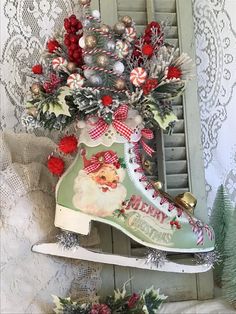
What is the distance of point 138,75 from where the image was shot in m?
0.73

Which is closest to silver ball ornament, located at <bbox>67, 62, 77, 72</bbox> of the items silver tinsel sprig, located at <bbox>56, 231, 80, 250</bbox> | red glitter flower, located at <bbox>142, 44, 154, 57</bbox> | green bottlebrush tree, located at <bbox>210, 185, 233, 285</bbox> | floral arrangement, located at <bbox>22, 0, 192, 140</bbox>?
floral arrangement, located at <bbox>22, 0, 192, 140</bbox>

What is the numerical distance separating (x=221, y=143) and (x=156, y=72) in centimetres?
30

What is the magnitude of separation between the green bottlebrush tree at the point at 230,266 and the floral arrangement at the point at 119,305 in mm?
129

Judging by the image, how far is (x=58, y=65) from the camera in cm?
75

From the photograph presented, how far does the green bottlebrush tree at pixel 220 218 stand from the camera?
2.93 feet

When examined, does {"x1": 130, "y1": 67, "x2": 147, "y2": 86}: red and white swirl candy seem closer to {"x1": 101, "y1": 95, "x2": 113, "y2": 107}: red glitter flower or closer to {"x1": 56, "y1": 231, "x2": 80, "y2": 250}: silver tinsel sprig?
{"x1": 101, "y1": 95, "x2": 113, "y2": 107}: red glitter flower

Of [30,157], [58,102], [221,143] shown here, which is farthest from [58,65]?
[221,143]

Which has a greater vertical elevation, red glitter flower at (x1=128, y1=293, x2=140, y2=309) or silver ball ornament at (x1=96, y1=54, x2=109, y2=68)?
silver ball ornament at (x1=96, y1=54, x2=109, y2=68)

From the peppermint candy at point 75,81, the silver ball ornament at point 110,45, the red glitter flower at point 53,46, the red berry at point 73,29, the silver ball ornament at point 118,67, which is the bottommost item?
the peppermint candy at point 75,81

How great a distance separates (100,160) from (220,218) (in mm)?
270

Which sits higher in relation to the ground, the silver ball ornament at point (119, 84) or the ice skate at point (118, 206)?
the silver ball ornament at point (119, 84)

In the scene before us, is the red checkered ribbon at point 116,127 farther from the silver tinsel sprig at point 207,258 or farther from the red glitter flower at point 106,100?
the silver tinsel sprig at point 207,258

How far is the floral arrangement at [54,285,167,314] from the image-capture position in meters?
0.73

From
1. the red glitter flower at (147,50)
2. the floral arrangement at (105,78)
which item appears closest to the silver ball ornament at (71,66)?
the floral arrangement at (105,78)
